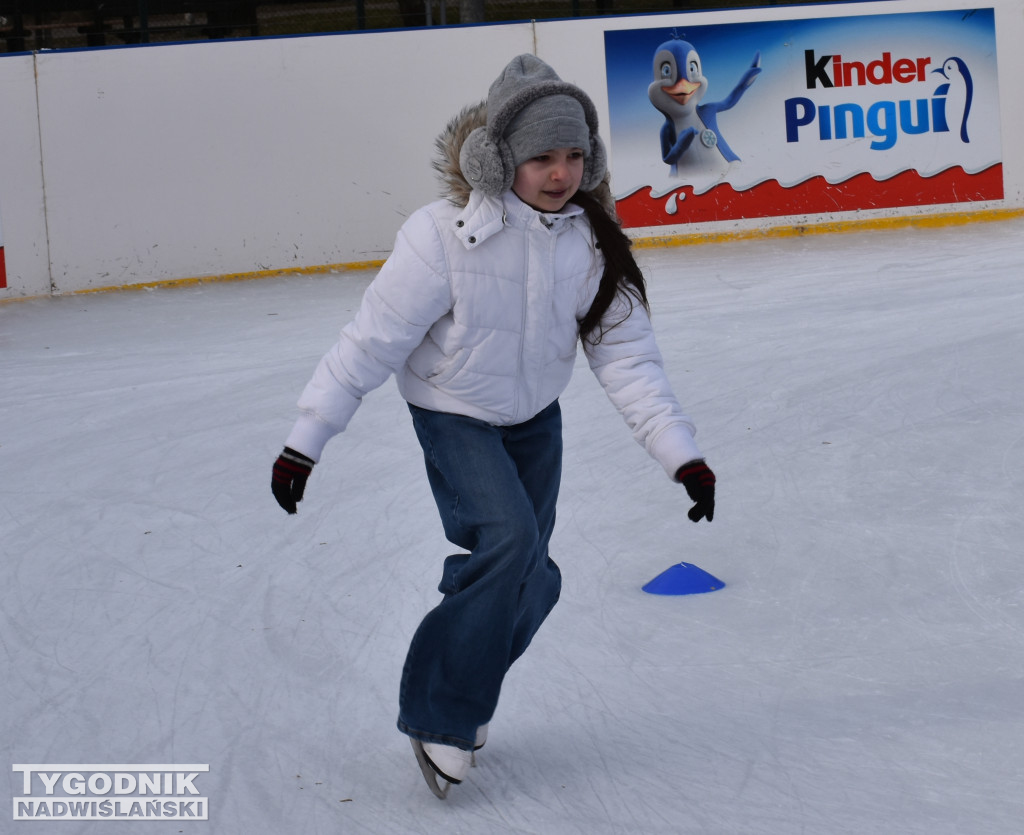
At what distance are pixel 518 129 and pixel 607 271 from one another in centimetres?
25

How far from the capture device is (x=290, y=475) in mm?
1869

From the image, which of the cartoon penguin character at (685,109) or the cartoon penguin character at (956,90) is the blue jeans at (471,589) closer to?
the cartoon penguin character at (685,109)

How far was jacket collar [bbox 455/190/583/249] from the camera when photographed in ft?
6.04

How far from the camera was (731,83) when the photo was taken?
7730mm

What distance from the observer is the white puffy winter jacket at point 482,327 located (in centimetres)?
186

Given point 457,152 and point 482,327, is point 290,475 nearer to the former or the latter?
point 482,327

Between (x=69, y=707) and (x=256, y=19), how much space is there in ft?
20.1

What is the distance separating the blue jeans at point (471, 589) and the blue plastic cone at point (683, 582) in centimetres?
81

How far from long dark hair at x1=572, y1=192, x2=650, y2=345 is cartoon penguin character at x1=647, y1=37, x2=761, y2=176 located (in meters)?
5.86

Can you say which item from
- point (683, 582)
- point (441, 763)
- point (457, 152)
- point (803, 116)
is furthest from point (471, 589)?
point (803, 116)

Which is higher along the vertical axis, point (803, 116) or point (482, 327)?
point (803, 116)

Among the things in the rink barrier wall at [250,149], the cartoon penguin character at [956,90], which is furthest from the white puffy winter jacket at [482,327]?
the cartoon penguin character at [956,90]
